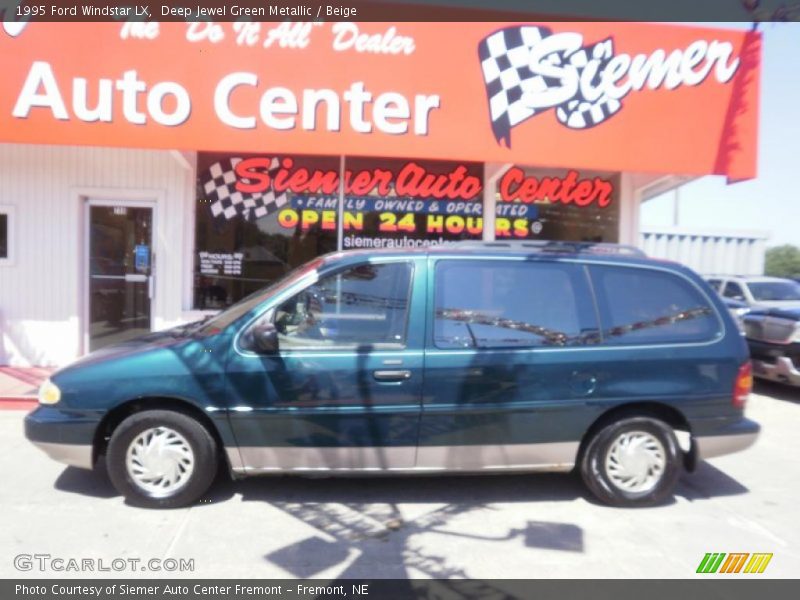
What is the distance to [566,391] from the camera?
13.2 feet

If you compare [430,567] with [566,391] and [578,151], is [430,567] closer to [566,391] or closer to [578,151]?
[566,391]

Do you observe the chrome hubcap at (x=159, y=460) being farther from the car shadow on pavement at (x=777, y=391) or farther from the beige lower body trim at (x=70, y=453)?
the car shadow on pavement at (x=777, y=391)

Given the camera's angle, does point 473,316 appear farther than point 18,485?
No

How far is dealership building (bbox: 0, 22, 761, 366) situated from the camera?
22.3ft

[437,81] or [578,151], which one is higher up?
[437,81]

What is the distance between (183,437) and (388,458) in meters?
1.34

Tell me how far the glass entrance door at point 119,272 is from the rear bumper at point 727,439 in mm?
6719

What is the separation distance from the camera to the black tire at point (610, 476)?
4.12 meters

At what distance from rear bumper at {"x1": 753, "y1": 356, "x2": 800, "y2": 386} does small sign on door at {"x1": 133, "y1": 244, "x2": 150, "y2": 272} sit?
314 inches

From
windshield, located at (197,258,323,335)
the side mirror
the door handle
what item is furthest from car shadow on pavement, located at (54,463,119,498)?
the door handle

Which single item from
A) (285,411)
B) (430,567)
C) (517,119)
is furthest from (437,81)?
(430,567)

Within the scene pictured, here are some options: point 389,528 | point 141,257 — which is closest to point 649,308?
point 389,528

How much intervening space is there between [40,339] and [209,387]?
17.4ft

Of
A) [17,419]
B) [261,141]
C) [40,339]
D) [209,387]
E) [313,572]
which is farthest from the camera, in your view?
[40,339]
